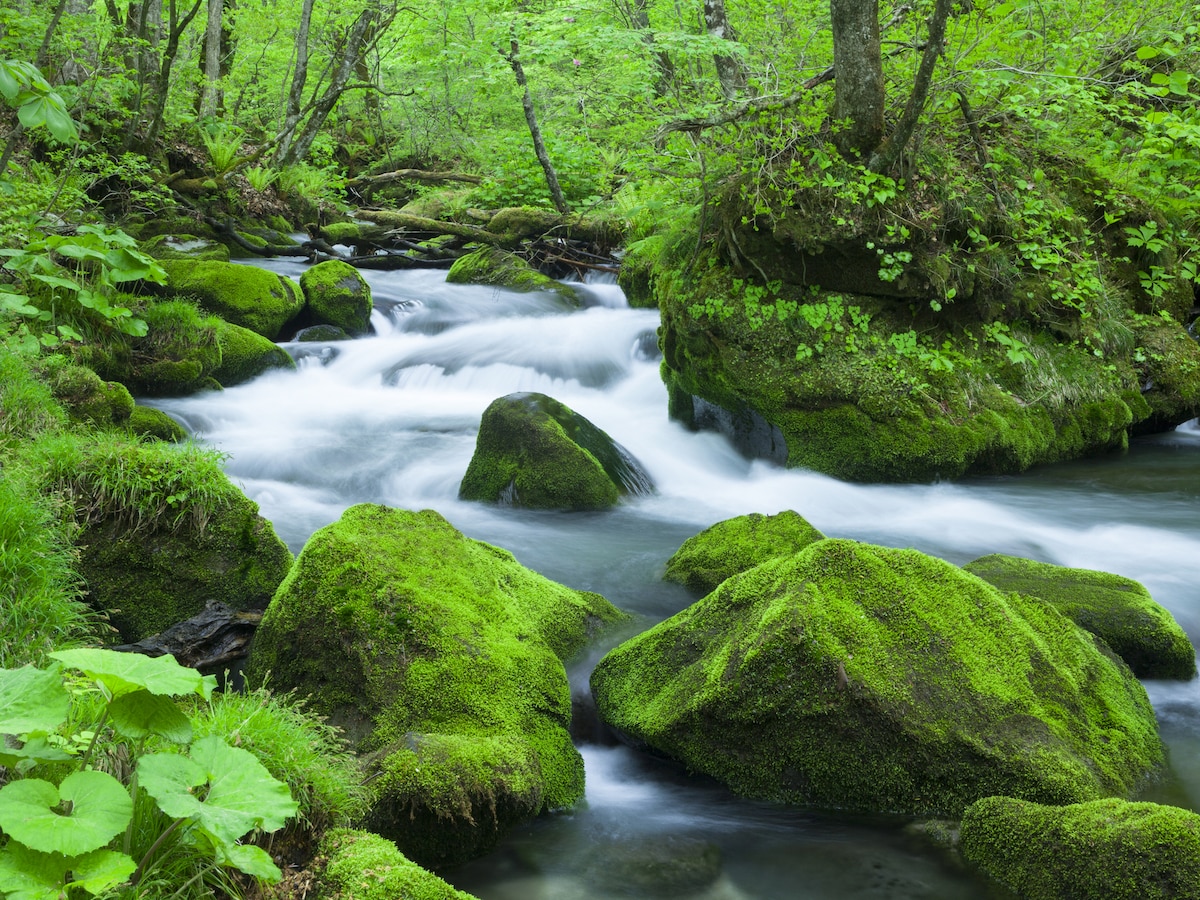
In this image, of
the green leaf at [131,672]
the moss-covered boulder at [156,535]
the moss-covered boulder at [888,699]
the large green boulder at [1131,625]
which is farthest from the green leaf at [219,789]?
the large green boulder at [1131,625]

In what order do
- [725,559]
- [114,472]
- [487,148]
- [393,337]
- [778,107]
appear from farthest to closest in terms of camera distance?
[487,148] < [393,337] < [778,107] < [725,559] < [114,472]

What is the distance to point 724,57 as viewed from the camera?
9.38 metres

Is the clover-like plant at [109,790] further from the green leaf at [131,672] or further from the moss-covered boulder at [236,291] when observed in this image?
the moss-covered boulder at [236,291]

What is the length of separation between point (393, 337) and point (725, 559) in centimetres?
888

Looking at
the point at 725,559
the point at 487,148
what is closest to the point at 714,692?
the point at 725,559

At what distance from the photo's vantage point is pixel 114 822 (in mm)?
1760

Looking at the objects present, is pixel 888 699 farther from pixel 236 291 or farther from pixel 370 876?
pixel 236 291

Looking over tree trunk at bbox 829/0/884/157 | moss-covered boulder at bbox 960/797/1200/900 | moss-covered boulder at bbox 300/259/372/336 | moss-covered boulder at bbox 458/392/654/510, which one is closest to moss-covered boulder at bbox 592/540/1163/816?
moss-covered boulder at bbox 960/797/1200/900

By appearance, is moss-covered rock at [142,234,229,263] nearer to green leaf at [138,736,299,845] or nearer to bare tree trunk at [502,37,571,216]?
bare tree trunk at [502,37,571,216]

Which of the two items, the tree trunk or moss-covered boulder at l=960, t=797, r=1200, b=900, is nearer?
moss-covered boulder at l=960, t=797, r=1200, b=900

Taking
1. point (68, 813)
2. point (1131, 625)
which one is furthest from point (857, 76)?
point (68, 813)

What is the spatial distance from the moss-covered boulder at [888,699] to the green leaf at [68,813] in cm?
234

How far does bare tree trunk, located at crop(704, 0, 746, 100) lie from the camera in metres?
9.15

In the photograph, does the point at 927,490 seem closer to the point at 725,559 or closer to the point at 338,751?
the point at 725,559
